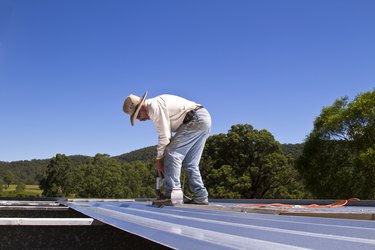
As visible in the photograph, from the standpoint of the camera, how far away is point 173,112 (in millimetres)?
4520

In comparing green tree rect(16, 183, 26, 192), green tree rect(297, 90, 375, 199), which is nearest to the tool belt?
green tree rect(297, 90, 375, 199)

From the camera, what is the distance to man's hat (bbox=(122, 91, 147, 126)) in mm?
4367

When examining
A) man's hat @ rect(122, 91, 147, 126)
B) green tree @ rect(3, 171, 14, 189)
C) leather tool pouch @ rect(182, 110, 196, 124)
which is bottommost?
leather tool pouch @ rect(182, 110, 196, 124)

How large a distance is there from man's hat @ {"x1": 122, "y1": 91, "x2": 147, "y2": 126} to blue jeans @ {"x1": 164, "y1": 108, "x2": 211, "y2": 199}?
48 cm

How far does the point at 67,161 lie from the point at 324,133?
43.7 m

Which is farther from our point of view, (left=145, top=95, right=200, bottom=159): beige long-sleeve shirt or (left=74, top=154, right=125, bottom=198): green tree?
(left=74, top=154, right=125, bottom=198): green tree

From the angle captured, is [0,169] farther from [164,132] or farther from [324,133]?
[164,132]

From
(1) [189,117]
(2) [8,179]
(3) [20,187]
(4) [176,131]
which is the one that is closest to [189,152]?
(4) [176,131]

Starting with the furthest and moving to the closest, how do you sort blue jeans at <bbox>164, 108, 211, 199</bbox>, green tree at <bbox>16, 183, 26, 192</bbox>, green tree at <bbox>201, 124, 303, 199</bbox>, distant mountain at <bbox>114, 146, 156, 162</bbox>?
distant mountain at <bbox>114, 146, 156, 162</bbox> < green tree at <bbox>16, 183, 26, 192</bbox> < green tree at <bbox>201, 124, 303, 199</bbox> < blue jeans at <bbox>164, 108, 211, 199</bbox>

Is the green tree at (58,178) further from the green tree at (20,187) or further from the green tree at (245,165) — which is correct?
the green tree at (245,165)

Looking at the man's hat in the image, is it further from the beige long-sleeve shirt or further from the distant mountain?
the distant mountain

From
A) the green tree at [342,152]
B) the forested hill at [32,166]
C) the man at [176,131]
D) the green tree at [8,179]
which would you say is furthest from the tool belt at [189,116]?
the green tree at [8,179]

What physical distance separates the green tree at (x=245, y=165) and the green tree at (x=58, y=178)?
25.8 metres

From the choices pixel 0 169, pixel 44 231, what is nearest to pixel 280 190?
pixel 44 231
